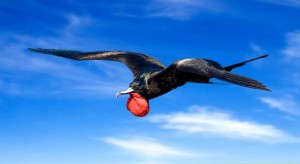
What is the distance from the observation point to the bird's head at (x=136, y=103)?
1352 centimetres

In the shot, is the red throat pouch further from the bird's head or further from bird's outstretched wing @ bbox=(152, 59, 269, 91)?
bird's outstretched wing @ bbox=(152, 59, 269, 91)

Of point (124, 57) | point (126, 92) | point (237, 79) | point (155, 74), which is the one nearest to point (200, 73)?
point (237, 79)

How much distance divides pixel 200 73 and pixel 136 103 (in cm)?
269

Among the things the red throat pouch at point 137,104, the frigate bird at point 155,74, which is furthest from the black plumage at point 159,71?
the red throat pouch at point 137,104

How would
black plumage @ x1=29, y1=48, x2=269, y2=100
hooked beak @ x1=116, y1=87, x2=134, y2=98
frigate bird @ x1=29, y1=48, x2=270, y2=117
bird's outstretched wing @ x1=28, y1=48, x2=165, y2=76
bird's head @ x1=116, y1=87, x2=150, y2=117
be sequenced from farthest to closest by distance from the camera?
bird's outstretched wing @ x1=28, y1=48, x2=165, y2=76, bird's head @ x1=116, y1=87, x2=150, y2=117, hooked beak @ x1=116, y1=87, x2=134, y2=98, frigate bird @ x1=29, y1=48, x2=270, y2=117, black plumage @ x1=29, y1=48, x2=269, y2=100

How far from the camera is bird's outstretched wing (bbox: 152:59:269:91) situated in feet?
33.7

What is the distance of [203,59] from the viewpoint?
13258 millimetres

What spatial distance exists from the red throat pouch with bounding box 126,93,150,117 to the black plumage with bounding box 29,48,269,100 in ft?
0.36

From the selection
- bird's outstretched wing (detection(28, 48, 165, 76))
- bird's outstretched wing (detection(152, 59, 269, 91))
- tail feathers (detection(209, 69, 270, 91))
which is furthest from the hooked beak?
tail feathers (detection(209, 69, 270, 91))

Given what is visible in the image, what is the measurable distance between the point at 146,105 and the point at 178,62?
166cm

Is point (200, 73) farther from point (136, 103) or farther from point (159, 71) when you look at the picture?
point (136, 103)

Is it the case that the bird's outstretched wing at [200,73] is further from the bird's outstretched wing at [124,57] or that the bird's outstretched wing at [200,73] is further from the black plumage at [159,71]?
the bird's outstretched wing at [124,57]

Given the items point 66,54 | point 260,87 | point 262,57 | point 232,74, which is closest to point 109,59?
point 66,54

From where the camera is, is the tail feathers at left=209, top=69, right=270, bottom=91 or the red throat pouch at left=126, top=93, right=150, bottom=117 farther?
the red throat pouch at left=126, top=93, right=150, bottom=117
